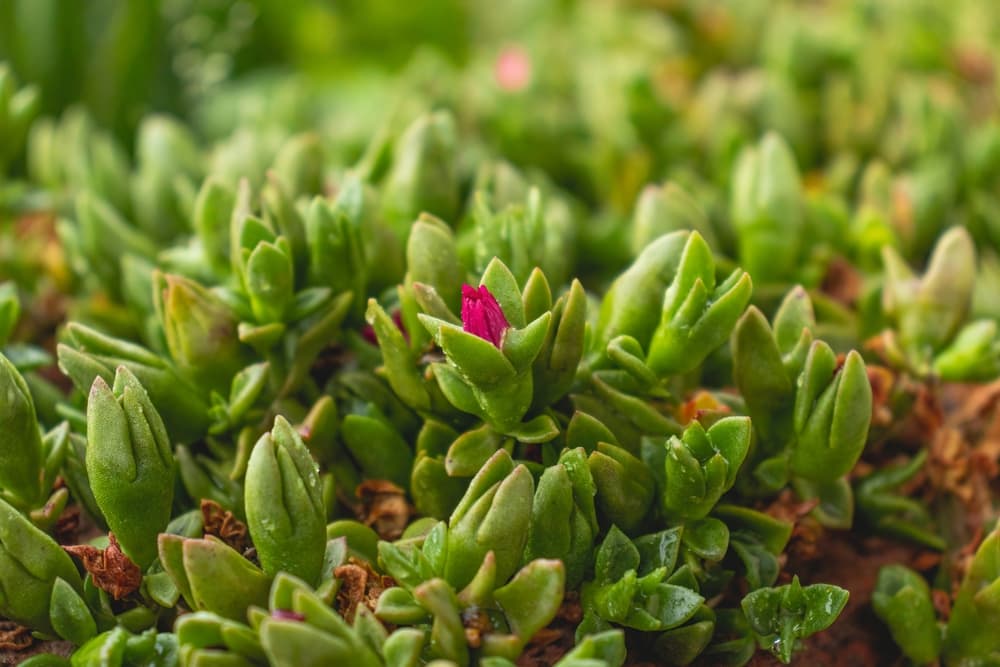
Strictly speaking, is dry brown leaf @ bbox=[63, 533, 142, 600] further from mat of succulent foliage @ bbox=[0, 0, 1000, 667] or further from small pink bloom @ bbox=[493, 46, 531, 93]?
small pink bloom @ bbox=[493, 46, 531, 93]

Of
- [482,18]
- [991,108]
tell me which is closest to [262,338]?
[991,108]

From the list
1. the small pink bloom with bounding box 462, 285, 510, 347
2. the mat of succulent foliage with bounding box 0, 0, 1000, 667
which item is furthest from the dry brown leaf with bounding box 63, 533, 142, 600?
the small pink bloom with bounding box 462, 285, 510, 347

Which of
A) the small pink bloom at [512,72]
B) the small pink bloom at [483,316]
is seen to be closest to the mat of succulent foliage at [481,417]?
the small pink bloom at [483,316]

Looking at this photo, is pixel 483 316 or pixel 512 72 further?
pixel 512 72

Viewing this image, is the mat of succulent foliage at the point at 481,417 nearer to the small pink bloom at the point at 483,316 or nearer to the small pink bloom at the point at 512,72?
the small pink bloom at the point at 483,316

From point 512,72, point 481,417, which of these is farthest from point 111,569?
point 512,72

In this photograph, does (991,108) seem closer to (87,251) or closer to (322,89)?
(322,89)

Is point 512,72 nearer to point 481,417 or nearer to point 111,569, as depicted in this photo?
point 481,417
